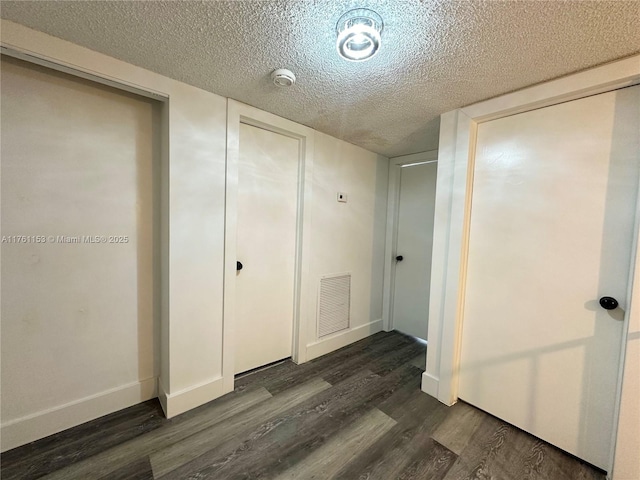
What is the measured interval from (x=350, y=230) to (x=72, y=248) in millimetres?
2196

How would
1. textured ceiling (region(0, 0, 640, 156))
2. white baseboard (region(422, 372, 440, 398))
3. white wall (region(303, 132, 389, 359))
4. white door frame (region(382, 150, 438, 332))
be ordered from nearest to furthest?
textured ceiling (region(0, 0, 640, 156)) < white baseboard (region(422, 372, 440, 398)) < white wall (region(303, 132, 389, 359)) < white door frame (region(382, 150, 438, 332))

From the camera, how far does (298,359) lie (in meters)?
2.33

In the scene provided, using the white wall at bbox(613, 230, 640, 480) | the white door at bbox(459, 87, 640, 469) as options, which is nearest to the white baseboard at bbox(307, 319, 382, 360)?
the white door at bbox(459, 87, 640, 469)

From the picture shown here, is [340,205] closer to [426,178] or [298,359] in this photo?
[426,178]

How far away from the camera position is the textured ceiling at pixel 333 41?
3.35ft

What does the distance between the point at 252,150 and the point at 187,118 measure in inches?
20.3

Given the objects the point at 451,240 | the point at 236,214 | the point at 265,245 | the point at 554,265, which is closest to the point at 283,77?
the point at 236,214

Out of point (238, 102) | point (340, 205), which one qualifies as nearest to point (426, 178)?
point (340, 205)

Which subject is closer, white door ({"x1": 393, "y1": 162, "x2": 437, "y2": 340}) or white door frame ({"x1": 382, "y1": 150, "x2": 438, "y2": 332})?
white door ({"x1": 393, "y1": 162, "x2": 437, "y2": 340})

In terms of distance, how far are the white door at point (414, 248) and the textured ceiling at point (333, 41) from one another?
3.99 feet

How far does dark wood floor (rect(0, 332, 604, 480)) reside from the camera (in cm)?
131

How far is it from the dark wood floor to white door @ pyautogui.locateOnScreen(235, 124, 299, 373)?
38 cm

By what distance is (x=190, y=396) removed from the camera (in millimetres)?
1726

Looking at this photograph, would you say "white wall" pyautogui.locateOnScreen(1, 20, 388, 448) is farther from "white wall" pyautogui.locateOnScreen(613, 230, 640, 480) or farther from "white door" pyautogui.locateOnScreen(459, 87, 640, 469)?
"white wall" pyautogui.locateOnScreen(613, 230, 640, 480)
